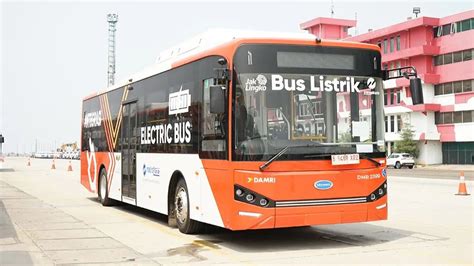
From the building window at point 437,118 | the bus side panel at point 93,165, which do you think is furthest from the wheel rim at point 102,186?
the building window at point 437,118

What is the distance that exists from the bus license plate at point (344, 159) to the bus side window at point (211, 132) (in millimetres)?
1657

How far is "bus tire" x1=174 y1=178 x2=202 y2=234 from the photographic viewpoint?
A: 399 inches

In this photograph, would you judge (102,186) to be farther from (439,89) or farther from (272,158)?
(439,89)

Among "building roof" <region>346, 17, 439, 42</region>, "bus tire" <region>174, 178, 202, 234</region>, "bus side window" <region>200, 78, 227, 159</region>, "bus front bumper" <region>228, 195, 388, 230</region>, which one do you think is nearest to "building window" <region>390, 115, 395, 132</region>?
"building roof" <region>346, 17, 439, 42</region>

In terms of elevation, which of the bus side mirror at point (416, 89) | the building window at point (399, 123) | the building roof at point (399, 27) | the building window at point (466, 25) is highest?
the building roof at point (399, 27)

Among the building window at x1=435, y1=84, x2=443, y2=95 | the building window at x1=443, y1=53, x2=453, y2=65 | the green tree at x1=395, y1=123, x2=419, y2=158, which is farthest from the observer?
the building window at x1=435, y1=84, x2=443, y2=95

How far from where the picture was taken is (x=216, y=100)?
8375 millimetres

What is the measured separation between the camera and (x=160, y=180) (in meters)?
11.3

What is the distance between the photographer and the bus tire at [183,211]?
10.1 meters

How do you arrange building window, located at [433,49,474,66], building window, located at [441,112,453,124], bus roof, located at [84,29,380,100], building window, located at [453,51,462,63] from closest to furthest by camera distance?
bus roof, located at [84,29,380,100] → building window, located at [433,49,474,66] → building window, located at [453,51,462,63] → building window, located at [441,112,453,124]

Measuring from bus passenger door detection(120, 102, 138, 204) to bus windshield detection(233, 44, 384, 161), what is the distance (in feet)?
16.5

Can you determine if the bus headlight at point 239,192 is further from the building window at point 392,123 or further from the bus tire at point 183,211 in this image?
the building window at point 392,123

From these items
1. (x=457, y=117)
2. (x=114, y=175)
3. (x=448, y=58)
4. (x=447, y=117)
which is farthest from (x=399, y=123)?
(x=114, y=175)

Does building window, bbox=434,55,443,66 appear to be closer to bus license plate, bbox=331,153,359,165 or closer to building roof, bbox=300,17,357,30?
building roof, bbox=300,17,357,30
